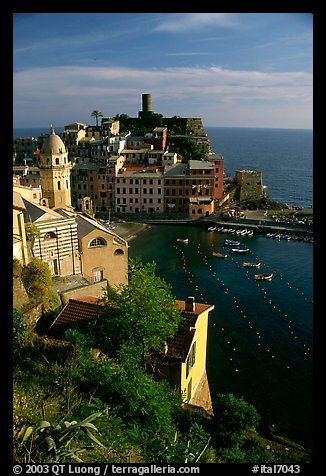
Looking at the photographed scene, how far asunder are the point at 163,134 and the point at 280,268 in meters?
32.9

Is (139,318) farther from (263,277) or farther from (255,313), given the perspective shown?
(263,277)

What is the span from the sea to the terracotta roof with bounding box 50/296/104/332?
529cm

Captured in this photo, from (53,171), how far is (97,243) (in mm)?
6005

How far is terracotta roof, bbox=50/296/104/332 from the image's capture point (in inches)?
378

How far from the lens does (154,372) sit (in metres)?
8.70

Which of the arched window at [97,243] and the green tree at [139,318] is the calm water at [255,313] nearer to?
the arched window at [97,243]

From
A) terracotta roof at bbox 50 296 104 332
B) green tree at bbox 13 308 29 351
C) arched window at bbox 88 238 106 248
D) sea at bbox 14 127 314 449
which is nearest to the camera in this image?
green tree at bbox 13 308 29 351

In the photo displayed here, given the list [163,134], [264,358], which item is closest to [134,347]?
Answer: [264,358]

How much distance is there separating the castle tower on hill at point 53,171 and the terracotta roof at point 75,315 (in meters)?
10.8

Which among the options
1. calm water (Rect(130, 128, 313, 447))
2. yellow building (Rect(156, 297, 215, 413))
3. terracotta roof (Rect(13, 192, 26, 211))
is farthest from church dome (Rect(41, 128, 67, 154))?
yellow building (Rect(156, 297, 215, 413))

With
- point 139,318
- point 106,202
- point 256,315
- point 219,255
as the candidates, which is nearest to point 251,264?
point 219,255

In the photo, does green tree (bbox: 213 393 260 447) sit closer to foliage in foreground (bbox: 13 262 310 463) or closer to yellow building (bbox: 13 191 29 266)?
foliage in foreground (bbox: 13 262 310 463)

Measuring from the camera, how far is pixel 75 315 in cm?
993

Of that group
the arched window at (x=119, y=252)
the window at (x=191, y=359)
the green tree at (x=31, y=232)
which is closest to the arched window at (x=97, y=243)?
the arched window at (x=119, y=252)
